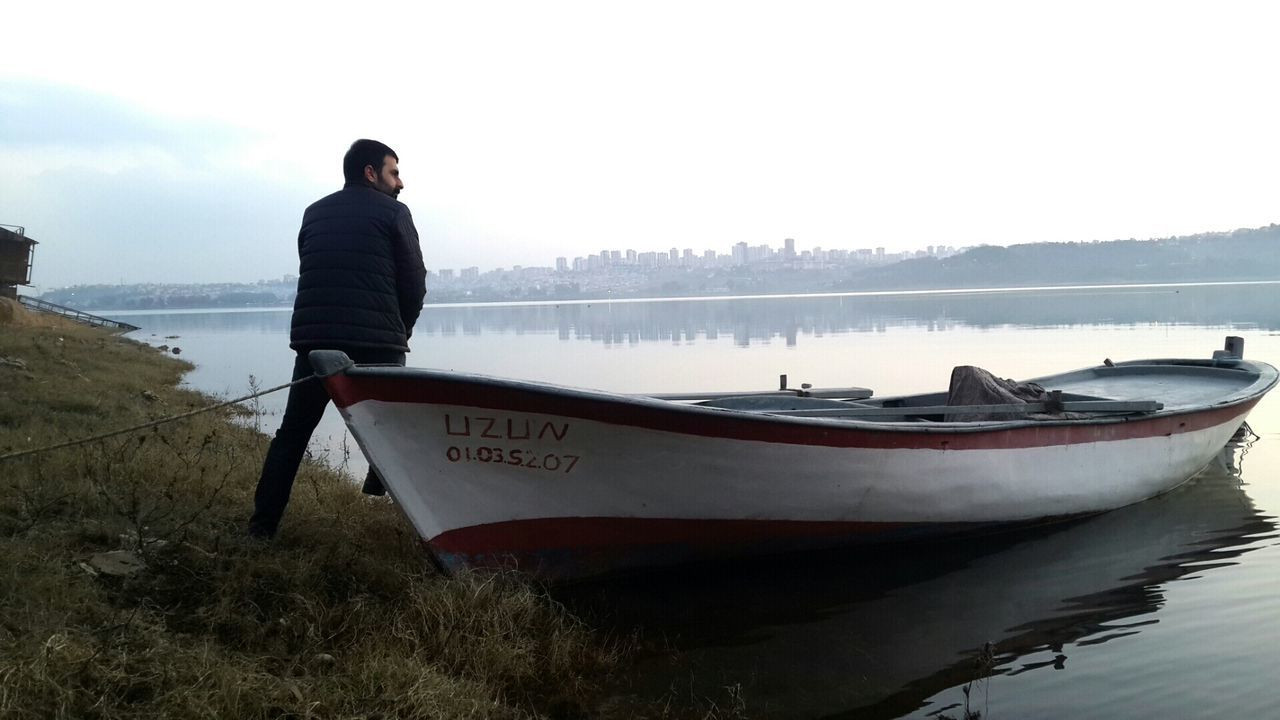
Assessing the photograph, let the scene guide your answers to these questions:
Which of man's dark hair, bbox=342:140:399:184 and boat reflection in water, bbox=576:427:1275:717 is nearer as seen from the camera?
boat reflection in water, bbox=576:427:1275:717

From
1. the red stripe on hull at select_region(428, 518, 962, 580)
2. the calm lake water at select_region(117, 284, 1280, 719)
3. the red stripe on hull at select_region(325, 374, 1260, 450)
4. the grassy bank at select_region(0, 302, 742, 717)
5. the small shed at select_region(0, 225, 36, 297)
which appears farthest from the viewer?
the small shed at select_region(0, 225, 36, 297)

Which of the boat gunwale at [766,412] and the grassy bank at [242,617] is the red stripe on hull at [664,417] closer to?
the boat gunwale at [766,412]

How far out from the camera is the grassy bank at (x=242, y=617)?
329 cm

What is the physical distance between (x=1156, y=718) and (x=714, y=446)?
2.70 m

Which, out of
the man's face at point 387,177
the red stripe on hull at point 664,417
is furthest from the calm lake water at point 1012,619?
the man's face at point 387,177

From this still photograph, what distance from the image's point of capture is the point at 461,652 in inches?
170

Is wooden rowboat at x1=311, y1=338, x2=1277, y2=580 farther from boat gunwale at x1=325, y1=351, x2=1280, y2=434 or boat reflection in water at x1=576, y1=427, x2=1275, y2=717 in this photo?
boat reflection in water at x1=576, y1=427, x2=1275, y2=717

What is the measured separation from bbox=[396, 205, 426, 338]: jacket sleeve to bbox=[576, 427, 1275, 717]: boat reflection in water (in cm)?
218

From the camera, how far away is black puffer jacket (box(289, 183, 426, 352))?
487 cm

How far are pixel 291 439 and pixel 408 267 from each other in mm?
1206

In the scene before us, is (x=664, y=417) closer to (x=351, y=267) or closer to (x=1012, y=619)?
(x=351, y=267)

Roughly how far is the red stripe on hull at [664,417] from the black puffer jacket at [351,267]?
→ 38 centimetres

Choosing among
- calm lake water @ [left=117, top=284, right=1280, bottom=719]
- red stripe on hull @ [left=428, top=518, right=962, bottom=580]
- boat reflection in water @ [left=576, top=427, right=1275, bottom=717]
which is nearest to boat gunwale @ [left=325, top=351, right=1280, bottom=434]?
red stripe on hull @ [left=428, top=518, right=962, bottom=580]

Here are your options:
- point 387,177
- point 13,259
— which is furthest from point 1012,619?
point 13,259
